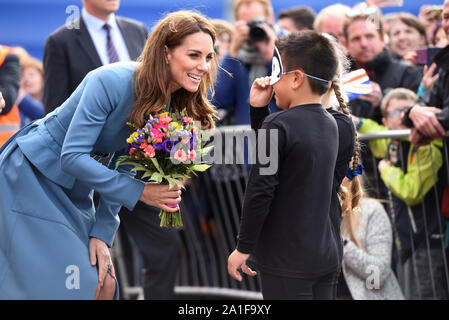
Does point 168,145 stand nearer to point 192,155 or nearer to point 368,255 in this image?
point 192,155

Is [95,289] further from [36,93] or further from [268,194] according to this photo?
[36,93]

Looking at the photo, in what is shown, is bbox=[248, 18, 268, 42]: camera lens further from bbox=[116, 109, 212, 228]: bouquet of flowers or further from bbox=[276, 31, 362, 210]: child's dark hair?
bbox=[116, 109, 212, 228]: bouquet of flowers

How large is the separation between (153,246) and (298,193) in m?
1.78

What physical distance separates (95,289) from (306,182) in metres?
1.09

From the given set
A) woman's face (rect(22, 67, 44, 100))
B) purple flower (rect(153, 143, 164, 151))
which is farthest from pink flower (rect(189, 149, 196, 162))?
woman's face (rect(22, 67, 44, 100))

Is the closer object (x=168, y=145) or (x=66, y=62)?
(x=168, y=145)

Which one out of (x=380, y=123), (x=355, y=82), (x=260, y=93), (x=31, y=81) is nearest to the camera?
(x=260, y=93)

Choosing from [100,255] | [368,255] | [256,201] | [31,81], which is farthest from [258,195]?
[31,81]

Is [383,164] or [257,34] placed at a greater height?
[257,34]

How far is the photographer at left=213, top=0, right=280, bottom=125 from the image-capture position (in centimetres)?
538


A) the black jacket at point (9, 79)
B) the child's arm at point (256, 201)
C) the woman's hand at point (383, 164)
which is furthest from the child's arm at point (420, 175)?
the black jacket at point (9, 79)

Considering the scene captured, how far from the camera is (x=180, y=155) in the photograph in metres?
3.09

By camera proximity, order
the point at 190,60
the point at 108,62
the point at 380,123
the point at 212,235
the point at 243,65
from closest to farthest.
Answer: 1. the point at 190,60
2. the point at 108,62
3. the point at 380,123
4. the point at 243,65
5. the point at 212,235
